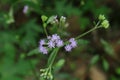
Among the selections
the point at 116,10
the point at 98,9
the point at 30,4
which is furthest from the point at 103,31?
the point at 30,4

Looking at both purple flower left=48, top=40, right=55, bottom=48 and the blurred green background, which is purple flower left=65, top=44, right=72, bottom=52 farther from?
the blurred green background

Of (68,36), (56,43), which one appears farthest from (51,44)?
(68,36)

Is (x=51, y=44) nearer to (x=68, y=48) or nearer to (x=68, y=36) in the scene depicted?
(x=68, y=48)

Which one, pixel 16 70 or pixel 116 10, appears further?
pixel 116 10

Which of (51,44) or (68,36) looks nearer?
(51,44)

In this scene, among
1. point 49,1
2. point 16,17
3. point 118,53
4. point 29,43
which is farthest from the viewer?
point 16,17

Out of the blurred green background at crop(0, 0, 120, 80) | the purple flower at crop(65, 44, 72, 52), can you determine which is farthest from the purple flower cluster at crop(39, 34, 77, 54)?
the blurred green background at crop(0, 0, 120, 80)

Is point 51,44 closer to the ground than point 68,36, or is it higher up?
closer to the ground

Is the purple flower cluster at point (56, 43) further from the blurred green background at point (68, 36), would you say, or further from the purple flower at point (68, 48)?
the blurred green background at point (68, 36)

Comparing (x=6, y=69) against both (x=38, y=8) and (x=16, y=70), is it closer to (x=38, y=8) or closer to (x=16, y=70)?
(x=16, y=70)

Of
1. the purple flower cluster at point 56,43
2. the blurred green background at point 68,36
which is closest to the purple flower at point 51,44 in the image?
the purple flower cluster at point 56,43
